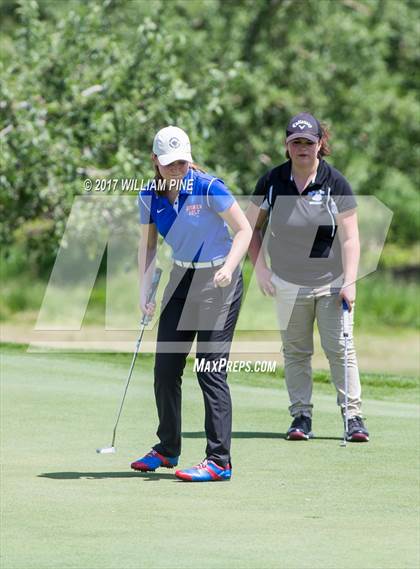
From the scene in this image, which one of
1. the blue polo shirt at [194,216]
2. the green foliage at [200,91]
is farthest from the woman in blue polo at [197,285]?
the green foliage at [200,91]

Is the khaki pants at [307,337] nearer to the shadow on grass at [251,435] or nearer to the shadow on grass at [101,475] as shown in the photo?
the shadow on grass at [251,435]

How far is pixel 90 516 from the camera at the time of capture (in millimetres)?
6230

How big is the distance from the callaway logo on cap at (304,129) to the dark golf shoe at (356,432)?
1.78 m

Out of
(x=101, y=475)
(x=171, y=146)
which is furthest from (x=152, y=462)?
(x=171, y=146)

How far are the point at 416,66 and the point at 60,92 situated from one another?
39.9 feet

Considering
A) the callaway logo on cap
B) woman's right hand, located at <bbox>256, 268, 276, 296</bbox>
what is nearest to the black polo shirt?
woman's right hand, located at <bbox>256, 268, 276, 296</bbox>

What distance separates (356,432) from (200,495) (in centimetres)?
171

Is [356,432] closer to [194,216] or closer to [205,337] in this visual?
[205,337]

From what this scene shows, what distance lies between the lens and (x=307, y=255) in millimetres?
8062

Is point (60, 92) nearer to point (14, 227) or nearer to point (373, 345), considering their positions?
point (14, 227)

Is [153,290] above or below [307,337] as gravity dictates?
below

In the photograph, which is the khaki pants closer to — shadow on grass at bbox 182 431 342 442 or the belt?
shadow on grass at bbox 182 431 342 442

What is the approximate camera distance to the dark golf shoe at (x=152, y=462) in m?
7.16

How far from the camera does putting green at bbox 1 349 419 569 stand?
5.73 meters
